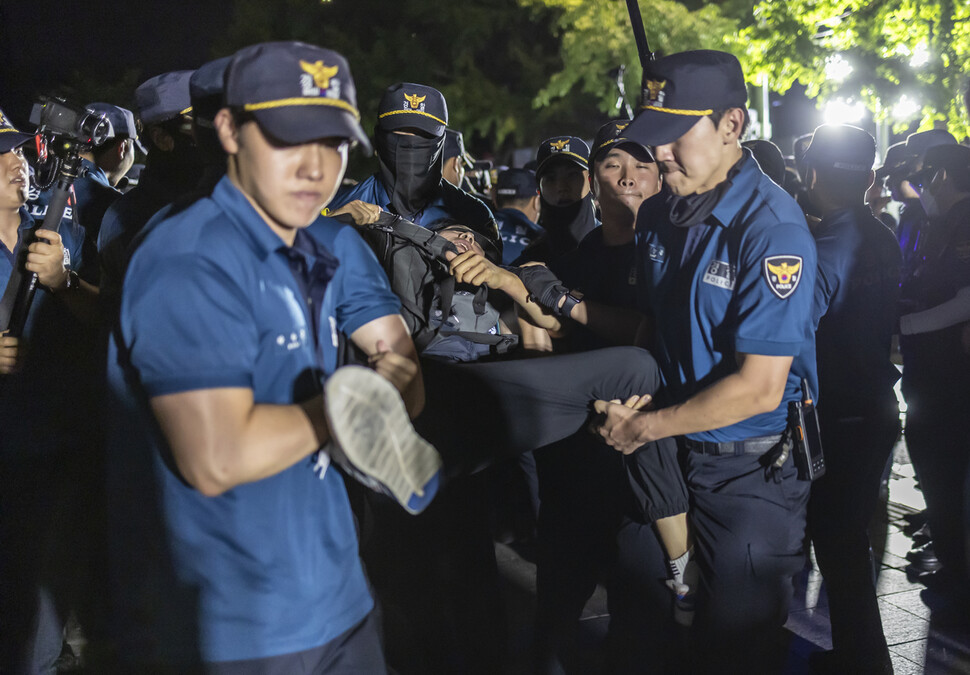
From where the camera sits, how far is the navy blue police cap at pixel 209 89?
2.00 metres

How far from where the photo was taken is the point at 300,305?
1737mm

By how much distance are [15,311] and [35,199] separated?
32.4 inches

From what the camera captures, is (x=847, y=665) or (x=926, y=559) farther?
(x=926, y=559)

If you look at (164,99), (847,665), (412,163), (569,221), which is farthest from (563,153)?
(847,665)

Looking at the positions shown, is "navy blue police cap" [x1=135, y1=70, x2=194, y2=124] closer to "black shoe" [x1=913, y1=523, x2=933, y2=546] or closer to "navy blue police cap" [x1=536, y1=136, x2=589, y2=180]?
"navy blue police cap" [x1=536, y1=136, x2=589, y2=180]

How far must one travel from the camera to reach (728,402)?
239 centimetres

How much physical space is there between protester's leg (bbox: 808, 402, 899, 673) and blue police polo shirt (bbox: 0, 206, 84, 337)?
3.03 metres

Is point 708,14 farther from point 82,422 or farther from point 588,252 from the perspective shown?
point 82,422

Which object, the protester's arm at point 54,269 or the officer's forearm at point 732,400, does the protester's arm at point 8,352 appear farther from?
the officer's forearm at point 732,400

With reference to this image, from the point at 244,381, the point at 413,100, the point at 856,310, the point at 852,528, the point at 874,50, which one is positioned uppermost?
the point at 874,50

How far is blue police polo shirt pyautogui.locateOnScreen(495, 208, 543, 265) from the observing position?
572 cm

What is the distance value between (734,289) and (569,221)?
185 cm

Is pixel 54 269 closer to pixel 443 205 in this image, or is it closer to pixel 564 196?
pixel 443 205

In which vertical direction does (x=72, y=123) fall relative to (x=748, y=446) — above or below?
above
